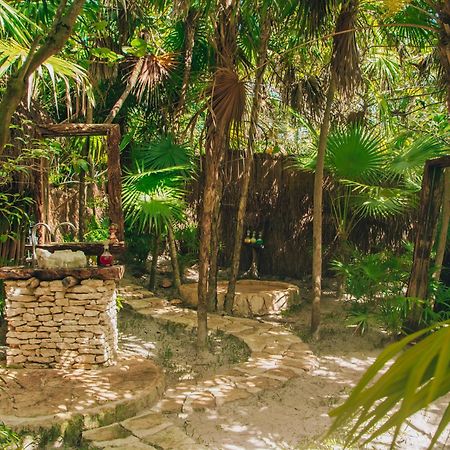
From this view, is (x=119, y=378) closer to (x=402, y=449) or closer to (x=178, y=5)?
(x=402, y=449)

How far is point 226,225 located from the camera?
8.74 metres

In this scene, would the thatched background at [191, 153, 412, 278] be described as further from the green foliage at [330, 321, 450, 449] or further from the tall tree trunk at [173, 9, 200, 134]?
the green foliage at [330, 321, 450, 449]

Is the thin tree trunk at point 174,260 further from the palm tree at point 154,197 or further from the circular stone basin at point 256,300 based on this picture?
the palm tree at point 154,197

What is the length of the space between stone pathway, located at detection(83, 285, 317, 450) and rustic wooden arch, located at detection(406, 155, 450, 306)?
135 centimetres

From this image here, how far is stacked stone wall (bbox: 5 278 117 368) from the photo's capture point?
4.73 m

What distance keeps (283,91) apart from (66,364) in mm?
4330

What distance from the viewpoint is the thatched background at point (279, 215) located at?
830 cm

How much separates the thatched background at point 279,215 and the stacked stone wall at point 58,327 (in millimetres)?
3937

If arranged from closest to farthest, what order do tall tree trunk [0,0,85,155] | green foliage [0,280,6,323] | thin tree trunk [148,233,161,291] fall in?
tall tree trunk [0,0,85,155] < green foliage [0,280,6,323] < thin tree trunk [148,233,161,291]

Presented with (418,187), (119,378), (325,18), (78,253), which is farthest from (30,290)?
(418,187)

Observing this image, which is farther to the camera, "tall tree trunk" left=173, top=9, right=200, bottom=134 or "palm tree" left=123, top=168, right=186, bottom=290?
"tall tree trunk" left=173, top=9, right=200, bottom=134

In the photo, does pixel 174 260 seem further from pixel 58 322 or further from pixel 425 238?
pixel 425 238

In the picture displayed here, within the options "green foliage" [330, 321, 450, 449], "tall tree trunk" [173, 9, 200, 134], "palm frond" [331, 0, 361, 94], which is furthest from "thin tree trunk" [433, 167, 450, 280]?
"green foliage" [330, 321, 450, 449]

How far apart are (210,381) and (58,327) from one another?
4.93ft
